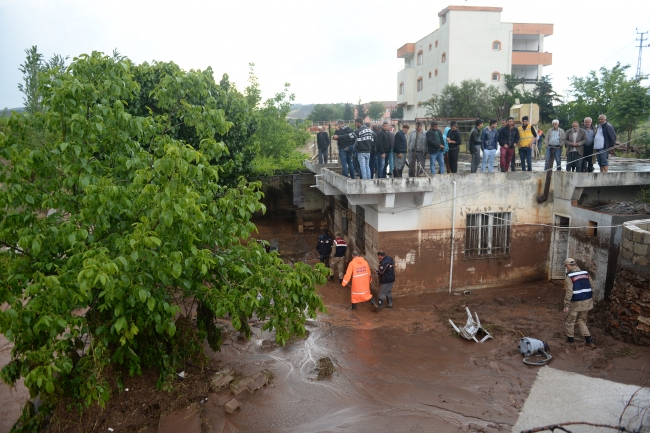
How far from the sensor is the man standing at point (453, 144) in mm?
12691

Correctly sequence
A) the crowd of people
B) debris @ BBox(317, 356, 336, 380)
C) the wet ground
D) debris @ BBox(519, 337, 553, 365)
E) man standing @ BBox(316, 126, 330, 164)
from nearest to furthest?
the wet ground
debris @ BBox(317, 356, 336, 380)
debris @ BBox(519, 337, 553, 365)
the crowd of people
man standing @ BBox(316, 126, 330, 164)

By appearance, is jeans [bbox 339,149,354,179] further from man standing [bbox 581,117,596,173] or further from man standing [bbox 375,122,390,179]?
man standing [bbox 581,117,596,173]

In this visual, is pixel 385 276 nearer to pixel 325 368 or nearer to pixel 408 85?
pixel 325 368

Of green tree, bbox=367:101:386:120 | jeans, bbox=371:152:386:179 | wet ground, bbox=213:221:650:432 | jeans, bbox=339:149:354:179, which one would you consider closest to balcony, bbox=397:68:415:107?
jeans, bbox=371:152:386:179

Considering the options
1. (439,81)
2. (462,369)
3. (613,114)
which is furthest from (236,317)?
(439,81)

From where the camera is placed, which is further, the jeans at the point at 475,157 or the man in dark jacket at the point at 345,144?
the jeans at the point at 475,157

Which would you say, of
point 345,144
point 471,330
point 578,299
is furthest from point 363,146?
point 578,299

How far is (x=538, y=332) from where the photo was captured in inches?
403

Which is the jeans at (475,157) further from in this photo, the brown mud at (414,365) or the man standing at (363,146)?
the brown mud at (414,365)

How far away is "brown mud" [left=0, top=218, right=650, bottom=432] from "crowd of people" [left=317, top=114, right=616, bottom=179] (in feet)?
7.70

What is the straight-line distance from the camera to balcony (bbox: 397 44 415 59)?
147 feet

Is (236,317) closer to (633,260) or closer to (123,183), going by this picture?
(123,183)

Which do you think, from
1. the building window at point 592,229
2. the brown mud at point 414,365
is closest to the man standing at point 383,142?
the brown mud at point 414,365

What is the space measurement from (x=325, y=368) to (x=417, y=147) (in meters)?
6.55
